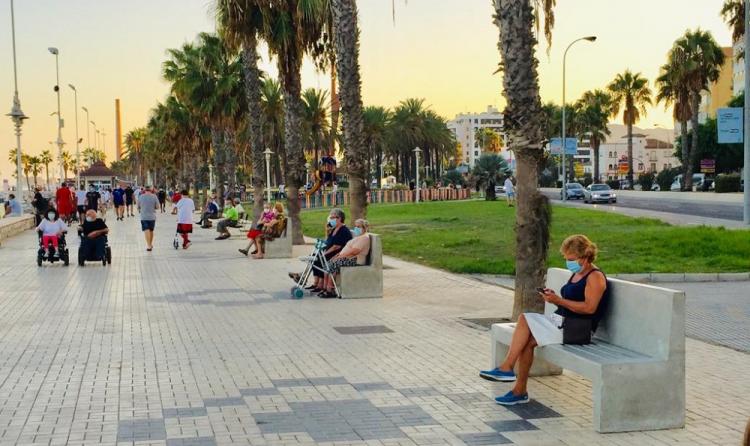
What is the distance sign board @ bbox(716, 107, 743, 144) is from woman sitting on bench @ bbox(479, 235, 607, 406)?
27040mm

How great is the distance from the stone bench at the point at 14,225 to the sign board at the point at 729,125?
2462cm

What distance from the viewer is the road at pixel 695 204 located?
3962cm

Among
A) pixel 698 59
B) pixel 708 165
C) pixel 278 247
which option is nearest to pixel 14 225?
pixel 278 247

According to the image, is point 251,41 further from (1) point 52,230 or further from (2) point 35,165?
(2) point 35,165

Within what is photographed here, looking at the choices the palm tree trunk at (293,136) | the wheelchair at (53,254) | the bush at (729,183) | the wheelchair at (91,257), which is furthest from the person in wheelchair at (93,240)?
the bush at (729,183)

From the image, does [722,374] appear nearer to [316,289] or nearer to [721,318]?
[721,318]

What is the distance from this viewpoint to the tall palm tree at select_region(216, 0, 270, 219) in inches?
1001

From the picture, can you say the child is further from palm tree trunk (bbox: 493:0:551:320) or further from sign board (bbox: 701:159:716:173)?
sign board (bbox: 701:159:716:173)

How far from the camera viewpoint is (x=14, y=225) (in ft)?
109

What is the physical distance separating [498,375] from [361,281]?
261 inches

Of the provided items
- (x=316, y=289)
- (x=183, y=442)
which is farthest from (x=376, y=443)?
(x=316, y=289)

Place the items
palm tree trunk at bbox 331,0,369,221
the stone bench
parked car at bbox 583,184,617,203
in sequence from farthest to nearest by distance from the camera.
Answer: parked car at bbox 583,184,617,203 → the stone bench → palm tree trunk at bbox 331,0,369,221

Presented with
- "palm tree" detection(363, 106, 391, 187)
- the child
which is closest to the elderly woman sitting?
the child

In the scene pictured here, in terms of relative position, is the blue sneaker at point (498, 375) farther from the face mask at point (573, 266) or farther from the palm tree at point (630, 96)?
the palm tree at point (630, 96)
